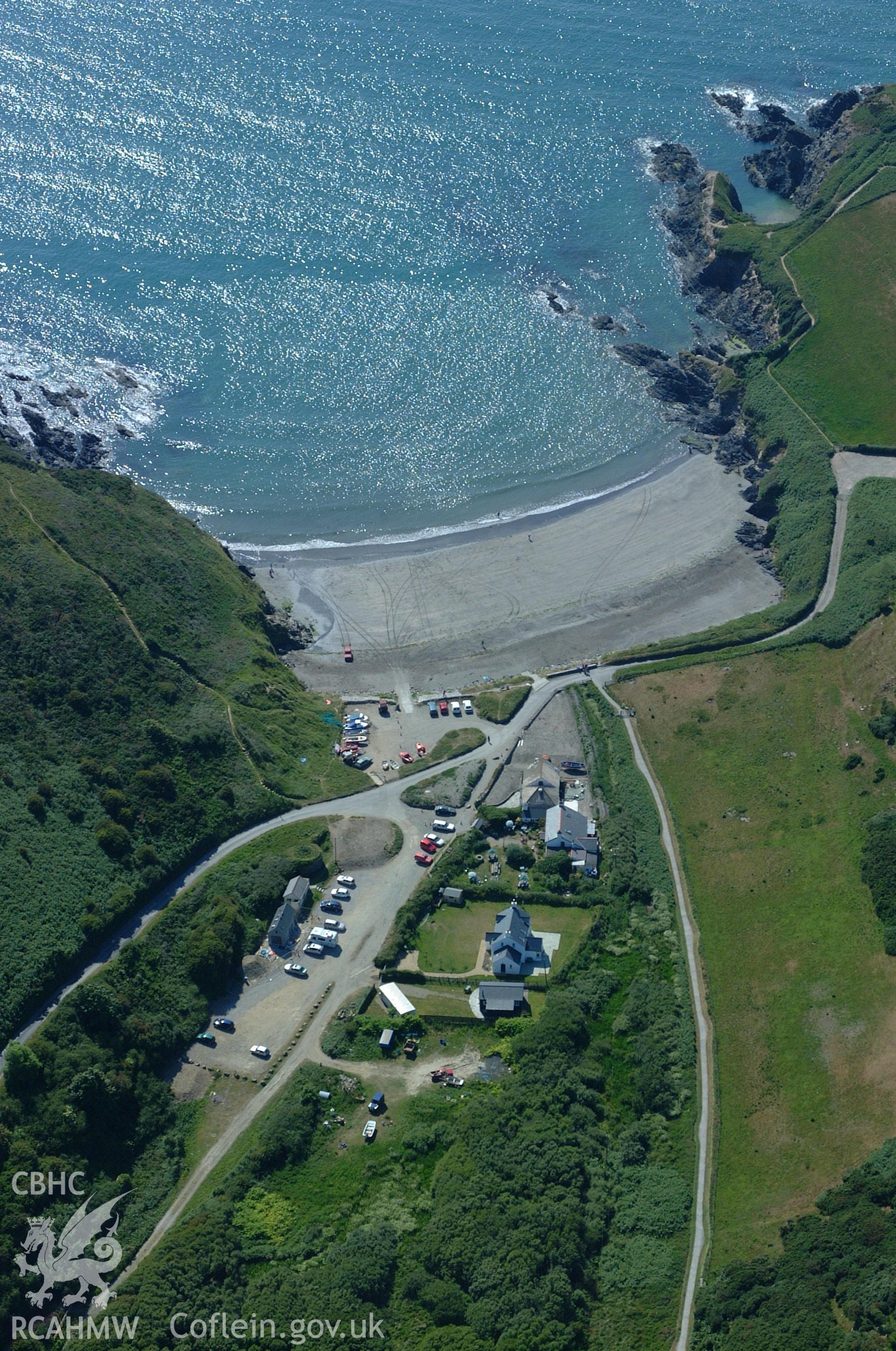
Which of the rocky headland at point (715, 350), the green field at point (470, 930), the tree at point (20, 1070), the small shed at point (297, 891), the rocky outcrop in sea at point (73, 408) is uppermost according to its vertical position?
the rocky headland at point (715, 350)

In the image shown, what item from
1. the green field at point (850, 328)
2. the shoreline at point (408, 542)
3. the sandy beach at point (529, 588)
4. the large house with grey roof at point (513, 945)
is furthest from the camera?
the green field at point (850, 328)

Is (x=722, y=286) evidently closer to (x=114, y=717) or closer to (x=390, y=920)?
(x=114, y=717)

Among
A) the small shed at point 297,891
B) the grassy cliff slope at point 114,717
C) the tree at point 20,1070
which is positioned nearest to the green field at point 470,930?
the small shed at point 297,891

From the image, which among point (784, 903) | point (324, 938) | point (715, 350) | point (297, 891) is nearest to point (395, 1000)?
point (324, 938)

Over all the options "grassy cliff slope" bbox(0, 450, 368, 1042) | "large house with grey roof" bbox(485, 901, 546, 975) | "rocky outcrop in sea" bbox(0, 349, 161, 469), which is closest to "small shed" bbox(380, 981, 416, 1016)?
"large house with grey roof" bbox(485, 901, 546, 975)

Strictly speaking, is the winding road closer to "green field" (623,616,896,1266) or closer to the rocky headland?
"green field" (623,616,896,1266)

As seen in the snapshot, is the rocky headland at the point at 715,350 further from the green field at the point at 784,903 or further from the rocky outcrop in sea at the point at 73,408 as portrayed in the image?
the rocky outcrop in sea at the point at 73,408
